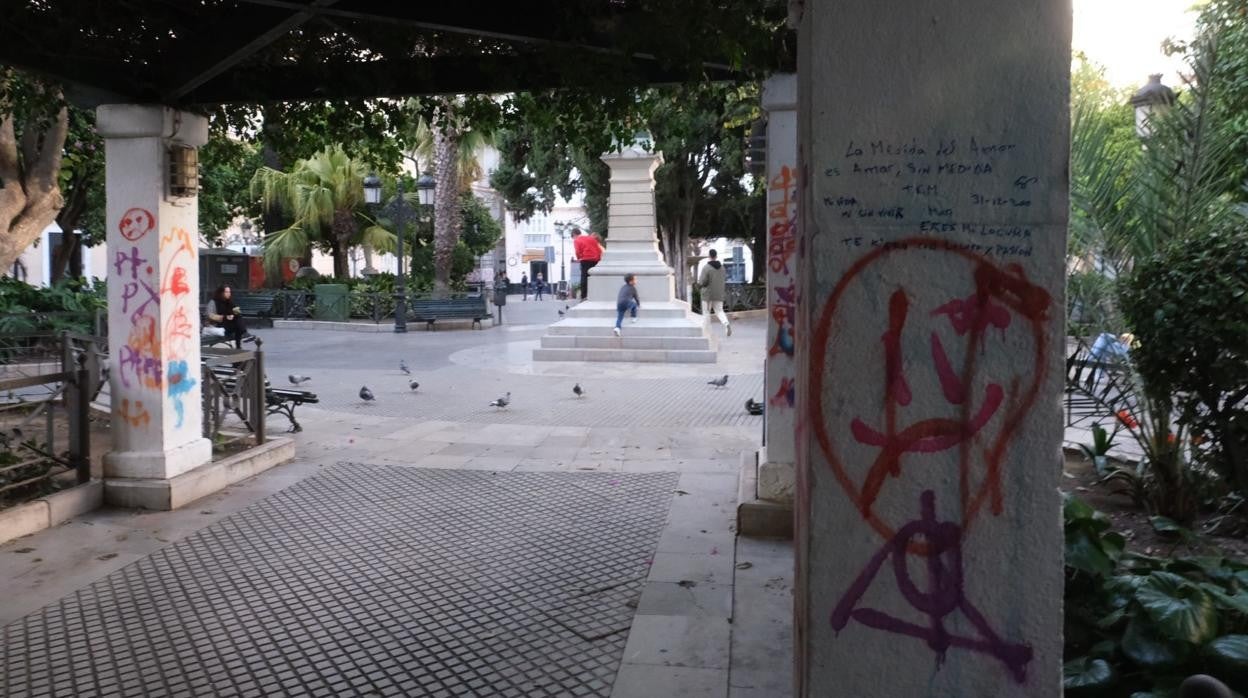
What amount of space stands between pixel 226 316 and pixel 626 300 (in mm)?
7390

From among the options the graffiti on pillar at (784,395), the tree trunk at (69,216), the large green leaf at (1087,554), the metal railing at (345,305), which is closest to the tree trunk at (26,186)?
the tree trunk at (69,216)

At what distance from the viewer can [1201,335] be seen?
16.2 feet

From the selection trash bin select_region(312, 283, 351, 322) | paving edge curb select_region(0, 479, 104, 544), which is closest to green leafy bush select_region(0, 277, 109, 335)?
trash bin select_region(312, 283, 351, 322)

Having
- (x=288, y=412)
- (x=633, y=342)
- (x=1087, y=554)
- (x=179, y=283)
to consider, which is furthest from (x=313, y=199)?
(x=1087, y=554)

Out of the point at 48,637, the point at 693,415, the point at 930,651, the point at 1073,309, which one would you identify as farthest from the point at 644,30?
the point at 693,415

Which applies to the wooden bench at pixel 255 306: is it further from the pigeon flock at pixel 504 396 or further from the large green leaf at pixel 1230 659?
the large green leaf at pixel 1230 659

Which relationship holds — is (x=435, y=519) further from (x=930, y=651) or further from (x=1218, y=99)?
(x=1218, y=99)

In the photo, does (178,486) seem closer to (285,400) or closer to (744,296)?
(285,400)

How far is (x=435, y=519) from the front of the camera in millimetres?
6695

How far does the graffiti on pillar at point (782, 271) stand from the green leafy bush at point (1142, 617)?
8.01 feet

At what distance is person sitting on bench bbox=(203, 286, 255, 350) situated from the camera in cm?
1696

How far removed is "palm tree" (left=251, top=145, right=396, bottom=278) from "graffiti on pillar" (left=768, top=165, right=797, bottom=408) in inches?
938

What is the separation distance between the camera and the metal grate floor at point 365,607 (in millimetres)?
4086

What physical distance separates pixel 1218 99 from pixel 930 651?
15.5 ft
